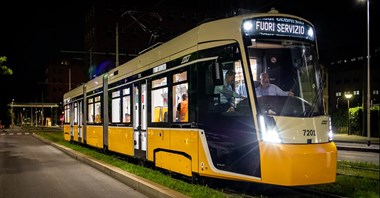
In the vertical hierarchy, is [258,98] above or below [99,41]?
below

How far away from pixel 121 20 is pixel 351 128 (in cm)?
4695

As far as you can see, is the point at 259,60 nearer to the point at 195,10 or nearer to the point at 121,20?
the point at 121,20

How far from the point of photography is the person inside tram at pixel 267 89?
8.70m

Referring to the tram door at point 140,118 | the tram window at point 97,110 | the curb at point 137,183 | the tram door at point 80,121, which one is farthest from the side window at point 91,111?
the tram door at point 140,118

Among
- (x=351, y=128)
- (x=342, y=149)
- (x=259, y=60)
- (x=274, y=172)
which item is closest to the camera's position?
(x=274, y=172)

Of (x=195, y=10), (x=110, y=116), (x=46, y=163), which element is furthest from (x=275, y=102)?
(x=195, y=10)

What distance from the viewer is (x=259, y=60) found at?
892 centimetres

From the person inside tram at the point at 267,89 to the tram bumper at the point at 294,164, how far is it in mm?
964

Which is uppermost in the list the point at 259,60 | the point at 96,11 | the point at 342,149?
the point at 96,11

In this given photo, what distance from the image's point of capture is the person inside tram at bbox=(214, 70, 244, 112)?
9.10 meters

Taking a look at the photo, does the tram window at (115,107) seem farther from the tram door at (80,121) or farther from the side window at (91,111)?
the tram door at (80,121)

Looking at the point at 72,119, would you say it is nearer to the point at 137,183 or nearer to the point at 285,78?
the point at 137,183

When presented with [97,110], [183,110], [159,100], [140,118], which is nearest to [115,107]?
[97,110]

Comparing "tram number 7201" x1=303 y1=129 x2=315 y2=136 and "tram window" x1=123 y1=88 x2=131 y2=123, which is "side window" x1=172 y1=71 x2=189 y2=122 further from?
"tram window" x1=123 y1=88 x2=131 y2=123
